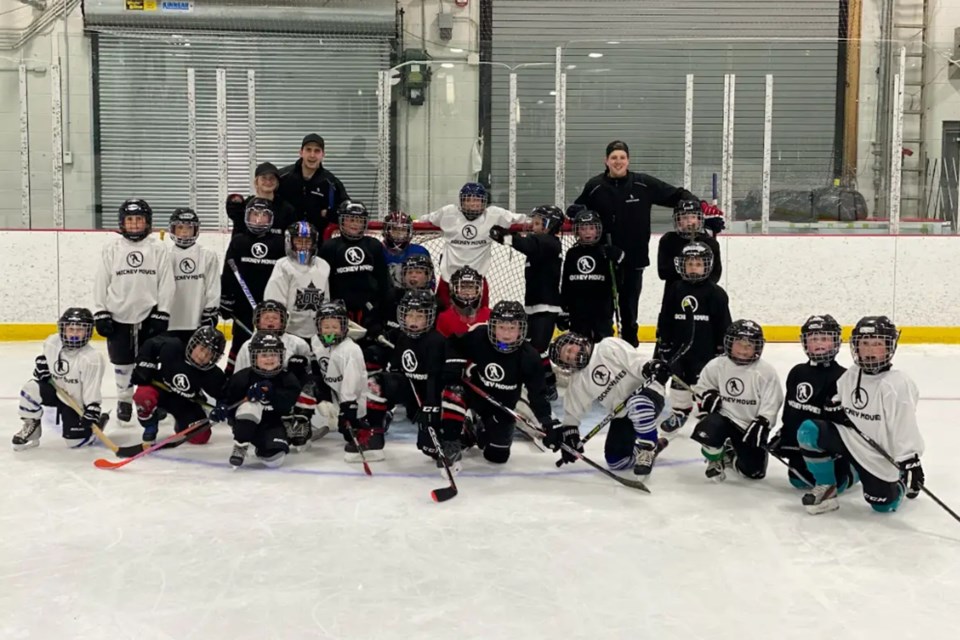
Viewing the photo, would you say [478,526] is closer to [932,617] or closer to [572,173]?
[932,617]

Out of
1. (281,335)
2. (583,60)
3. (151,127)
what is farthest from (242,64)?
(281,335)

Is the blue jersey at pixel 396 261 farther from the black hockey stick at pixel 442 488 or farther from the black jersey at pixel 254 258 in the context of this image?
the black hockey stick at pixel 442 488

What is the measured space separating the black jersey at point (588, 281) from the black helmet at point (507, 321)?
1.11 meters

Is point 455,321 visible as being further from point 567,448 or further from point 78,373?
point 78,373

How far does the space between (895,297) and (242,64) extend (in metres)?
5.25

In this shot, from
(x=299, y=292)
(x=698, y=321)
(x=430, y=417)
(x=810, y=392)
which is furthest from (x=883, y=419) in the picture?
(x=299, y=292)

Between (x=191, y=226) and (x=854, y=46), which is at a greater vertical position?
(x=854, y=46)

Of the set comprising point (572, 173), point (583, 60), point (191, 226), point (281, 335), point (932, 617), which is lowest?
point (932, 617)

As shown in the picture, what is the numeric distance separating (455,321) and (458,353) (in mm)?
495

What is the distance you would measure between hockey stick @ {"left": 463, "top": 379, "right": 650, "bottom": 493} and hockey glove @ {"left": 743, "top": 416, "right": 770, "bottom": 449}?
403 millimetres

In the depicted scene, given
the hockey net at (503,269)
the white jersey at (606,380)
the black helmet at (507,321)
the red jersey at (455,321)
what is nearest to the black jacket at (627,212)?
the red jersey at (455,321)

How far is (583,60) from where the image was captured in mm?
7152

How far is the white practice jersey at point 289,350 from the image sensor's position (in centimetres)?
399

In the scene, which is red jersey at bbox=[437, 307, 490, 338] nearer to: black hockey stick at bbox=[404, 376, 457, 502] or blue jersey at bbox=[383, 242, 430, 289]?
blue jersey at bbox=[383, 242, 430, 289]
